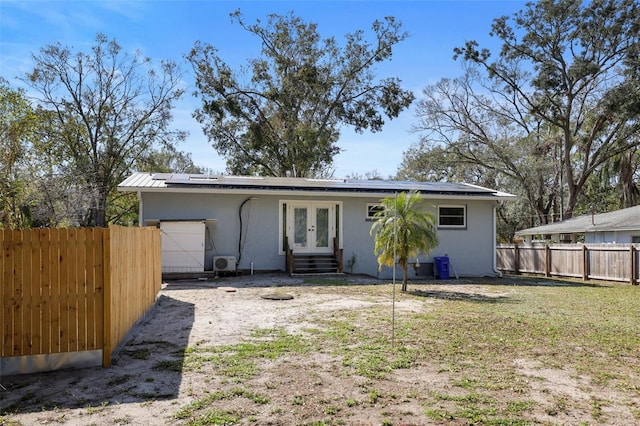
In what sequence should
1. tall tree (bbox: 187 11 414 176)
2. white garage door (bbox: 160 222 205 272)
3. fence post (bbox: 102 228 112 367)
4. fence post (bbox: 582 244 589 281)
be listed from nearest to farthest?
fence post (bbox: 102 228 112 367)
white garage door (bbox: 160 222 205 272)
fence post (bbox: 582 244 589 281)
tall tree (bbox: 187 11 414 176)

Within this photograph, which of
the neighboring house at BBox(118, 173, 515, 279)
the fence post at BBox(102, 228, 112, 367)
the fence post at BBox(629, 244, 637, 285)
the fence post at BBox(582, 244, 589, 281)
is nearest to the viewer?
the fence post at BBox(102, 228, 112, 367)

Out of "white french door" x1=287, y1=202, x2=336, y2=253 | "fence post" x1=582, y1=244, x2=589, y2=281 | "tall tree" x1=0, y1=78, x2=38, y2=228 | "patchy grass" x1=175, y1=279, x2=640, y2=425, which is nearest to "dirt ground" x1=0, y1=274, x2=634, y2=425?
"patchy grass" x1=175, y1=279, x2=640, y2=425

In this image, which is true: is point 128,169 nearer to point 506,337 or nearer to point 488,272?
point 488,272

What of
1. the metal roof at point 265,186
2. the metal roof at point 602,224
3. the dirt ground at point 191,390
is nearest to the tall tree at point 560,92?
the metal roof at point 602,224

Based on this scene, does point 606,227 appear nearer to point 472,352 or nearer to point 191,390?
point 472,352

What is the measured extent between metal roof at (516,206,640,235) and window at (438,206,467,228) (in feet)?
26.0

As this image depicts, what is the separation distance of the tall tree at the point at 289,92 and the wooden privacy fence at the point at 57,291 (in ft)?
77.7

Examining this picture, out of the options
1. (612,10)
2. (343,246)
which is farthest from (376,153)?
(343,246)

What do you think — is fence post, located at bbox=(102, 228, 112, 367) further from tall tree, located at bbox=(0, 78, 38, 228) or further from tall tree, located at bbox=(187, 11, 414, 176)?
tall tree, located at bbox=(187, 11, 414, 176)

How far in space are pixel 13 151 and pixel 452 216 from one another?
15829mm

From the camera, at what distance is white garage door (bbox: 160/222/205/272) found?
46.2 ft

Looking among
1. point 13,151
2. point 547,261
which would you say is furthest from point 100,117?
point 547,261

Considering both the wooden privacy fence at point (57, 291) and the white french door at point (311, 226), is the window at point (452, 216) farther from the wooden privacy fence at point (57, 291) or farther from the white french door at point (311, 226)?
the wooden privacy fence at point (57, 291)

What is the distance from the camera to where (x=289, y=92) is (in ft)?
97.5
